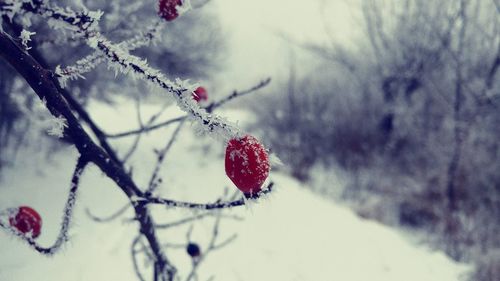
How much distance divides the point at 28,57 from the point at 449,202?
6.57 metres

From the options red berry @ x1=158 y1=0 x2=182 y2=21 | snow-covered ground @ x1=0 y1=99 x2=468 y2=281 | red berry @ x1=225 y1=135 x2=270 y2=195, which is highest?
snow-covered ground @ x1=0 y1=99 x2=468 y2=281

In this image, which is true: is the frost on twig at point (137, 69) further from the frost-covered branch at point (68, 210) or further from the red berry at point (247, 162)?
the frost-covered branch at point (68, 210)

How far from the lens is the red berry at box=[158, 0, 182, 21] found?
3.81 feet

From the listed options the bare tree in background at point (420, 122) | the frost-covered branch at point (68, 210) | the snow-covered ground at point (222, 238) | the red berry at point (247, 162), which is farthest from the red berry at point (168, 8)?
the bare tree in background at point (420, 122)

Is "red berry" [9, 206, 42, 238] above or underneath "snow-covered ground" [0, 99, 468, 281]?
underneath

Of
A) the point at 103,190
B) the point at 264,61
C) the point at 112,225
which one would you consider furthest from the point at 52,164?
the point at 264,61

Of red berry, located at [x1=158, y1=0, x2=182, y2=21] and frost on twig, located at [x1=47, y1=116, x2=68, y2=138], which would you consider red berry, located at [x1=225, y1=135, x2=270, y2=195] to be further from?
red berry, located at [x1=158, y1=0, x2=182, y2=21]

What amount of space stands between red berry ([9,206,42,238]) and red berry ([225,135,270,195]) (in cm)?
71

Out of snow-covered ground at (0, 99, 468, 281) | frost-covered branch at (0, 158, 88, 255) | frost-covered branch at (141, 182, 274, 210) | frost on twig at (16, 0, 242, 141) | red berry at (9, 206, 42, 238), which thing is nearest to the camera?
frost on twig at (16, 0, 242, 141)

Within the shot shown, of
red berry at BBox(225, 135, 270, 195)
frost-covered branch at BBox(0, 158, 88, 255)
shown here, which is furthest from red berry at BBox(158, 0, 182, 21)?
red berry at BBox(225, 135, 270, 195)

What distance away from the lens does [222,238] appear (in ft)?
10.5

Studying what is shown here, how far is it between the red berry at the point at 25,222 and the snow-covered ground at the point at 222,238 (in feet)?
2.00

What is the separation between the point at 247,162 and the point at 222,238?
262cm

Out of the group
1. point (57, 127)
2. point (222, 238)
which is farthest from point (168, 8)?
point (222, 238)
